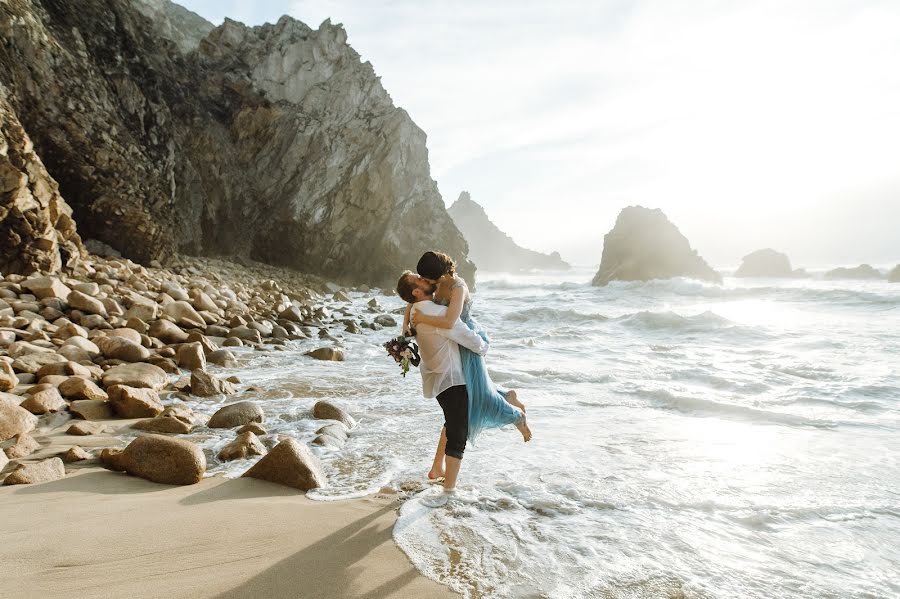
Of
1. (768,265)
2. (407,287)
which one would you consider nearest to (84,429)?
(407,287)

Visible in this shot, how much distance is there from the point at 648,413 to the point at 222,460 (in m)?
4.92

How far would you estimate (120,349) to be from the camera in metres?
6.69

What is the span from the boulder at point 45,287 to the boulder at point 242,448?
5.89 m

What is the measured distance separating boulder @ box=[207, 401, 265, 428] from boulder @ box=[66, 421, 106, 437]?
91 cm

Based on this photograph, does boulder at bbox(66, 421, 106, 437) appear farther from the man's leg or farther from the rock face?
the rock face

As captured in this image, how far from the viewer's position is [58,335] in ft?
22.3

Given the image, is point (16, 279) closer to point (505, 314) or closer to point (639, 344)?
point (639, 344)

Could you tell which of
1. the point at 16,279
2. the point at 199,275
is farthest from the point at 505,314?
the point at 16,279

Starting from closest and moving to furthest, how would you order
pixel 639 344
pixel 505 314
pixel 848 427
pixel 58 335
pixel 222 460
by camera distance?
pixel 222 460 → pixel 848 427 → pixel 58 335 → pixel 639 344 → pixel 505 314

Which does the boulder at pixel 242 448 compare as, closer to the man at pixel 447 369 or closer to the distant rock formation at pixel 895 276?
the man at pixel 447 369

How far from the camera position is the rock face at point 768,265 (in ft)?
169

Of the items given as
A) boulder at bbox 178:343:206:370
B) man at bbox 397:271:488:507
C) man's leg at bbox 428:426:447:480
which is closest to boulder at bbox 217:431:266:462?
man's leg at bbox 428:426:447:480

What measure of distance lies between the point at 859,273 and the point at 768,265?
1144 centimetres

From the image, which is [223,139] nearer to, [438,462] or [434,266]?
[434,266]
